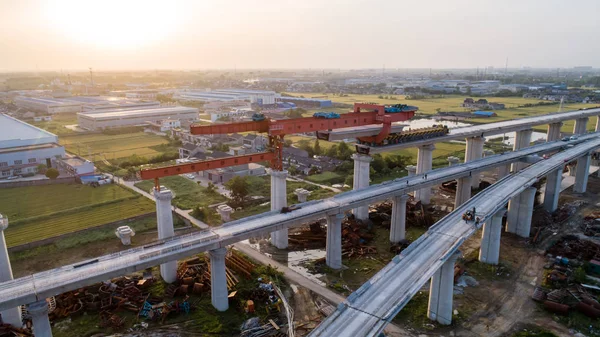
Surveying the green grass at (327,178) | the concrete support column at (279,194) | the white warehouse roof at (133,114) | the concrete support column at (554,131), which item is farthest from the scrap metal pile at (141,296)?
the white warehouse roof at (133,114)

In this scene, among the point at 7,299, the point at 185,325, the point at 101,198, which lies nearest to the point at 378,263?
the point at 185,325

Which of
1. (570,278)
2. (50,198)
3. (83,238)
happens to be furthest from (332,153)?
(570,278)

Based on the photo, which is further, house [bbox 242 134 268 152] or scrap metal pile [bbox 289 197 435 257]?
house [bbox 242 134 268 152]

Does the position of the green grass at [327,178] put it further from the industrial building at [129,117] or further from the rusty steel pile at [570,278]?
the industrial building at [129,117]

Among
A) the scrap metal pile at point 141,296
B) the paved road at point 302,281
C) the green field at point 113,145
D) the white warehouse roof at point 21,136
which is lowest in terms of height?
the paved road at point 302,281

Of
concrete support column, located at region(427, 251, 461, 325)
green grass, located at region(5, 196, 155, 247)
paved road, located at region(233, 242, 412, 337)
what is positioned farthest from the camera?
green grass, located at region(5, 196, 155, 247)

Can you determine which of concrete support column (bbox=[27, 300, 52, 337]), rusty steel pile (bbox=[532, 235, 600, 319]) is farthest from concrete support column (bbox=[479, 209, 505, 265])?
concrete support column (bbox=[27, 300, 52, 337])

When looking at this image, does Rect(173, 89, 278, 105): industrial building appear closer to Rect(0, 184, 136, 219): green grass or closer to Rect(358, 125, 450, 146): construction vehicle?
Rect(0, 184, 136, 219): green grass
